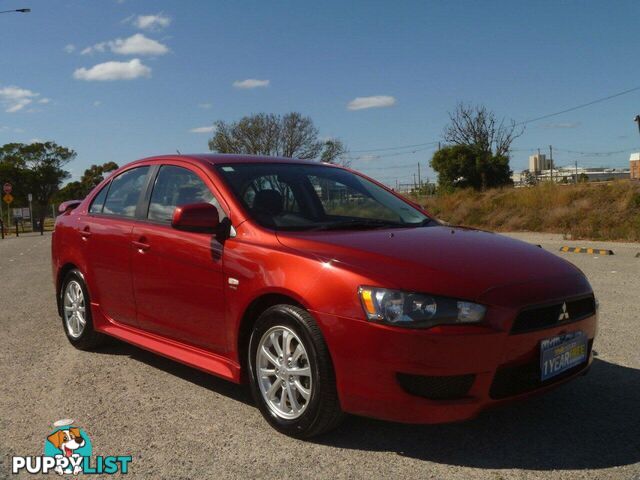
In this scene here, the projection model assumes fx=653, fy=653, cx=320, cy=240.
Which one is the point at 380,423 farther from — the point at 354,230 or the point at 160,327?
the point at 160,327

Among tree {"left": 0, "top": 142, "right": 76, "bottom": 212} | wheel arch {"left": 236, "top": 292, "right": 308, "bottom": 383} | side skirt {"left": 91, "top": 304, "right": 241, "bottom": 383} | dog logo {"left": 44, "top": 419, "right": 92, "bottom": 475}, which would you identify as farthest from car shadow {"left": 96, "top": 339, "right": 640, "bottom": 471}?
tree {"left": 0, "top": 142, "right": 76, "bottom": 212}

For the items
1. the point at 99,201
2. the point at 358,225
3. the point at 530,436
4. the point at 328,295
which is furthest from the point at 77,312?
the point at 530,436

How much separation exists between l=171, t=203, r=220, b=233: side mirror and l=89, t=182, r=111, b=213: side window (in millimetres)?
1857

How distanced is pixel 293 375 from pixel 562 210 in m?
22.3

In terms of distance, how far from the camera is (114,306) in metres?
4.96

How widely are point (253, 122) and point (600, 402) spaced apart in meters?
49.6

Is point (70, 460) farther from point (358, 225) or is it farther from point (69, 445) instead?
point (358, 225)

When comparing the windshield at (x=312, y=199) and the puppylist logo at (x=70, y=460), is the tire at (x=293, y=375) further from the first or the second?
the puppylist logo at (x=70, y=460)

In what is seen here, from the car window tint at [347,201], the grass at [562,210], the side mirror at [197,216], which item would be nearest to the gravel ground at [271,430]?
the side mirror at [197,216]

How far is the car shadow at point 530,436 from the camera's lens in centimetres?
318

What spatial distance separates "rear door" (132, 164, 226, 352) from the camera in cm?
395

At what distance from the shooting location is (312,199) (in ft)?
14.4

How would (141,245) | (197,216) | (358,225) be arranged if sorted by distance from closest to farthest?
1. (197,216)
2. (358,225)
3. (141,245)

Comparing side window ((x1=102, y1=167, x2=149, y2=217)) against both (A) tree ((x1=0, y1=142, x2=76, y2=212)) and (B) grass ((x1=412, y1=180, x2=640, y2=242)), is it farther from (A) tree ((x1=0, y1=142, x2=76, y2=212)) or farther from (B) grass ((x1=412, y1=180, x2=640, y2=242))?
(A) tree ((x1=0, y1=142, x2=76, y2=212))
